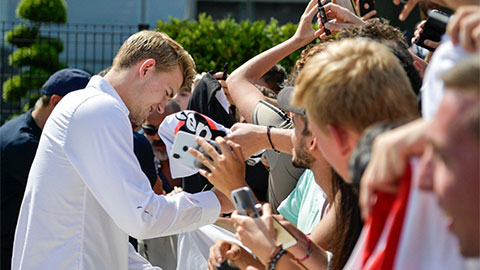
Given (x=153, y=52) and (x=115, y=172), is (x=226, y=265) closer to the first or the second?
(x=115, y=172)

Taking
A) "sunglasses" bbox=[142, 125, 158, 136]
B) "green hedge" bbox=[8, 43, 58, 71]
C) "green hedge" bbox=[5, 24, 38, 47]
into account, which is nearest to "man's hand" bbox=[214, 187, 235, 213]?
"sunglasses" bbox=[142, 125, 158, 136]

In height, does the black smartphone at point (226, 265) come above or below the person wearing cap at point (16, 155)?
above

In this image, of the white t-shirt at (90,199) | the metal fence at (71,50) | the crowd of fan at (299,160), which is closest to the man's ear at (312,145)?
the crowd of fan at (299,160)

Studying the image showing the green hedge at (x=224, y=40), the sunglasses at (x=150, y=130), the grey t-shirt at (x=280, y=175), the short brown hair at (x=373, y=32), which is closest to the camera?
the short brown hair at (x=373, y=32)

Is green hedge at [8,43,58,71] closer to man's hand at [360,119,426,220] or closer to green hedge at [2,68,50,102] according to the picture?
green hedge at [2,68,50,102]

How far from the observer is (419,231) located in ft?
4.04

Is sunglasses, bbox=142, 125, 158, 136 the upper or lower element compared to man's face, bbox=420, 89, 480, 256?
lower

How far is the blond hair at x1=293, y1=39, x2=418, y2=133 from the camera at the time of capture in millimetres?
1596

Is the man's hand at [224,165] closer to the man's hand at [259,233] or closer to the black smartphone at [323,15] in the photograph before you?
the man's hand at [259,233]

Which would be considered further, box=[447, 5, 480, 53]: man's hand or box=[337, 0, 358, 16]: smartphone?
box=[337, 0, 358, 16]: smartphone

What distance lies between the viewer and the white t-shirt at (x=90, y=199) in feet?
8.97

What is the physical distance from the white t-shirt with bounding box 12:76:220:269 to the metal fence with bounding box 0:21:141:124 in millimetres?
7875

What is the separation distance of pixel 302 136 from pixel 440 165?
1205mm

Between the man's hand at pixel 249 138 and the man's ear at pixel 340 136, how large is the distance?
95 cm
